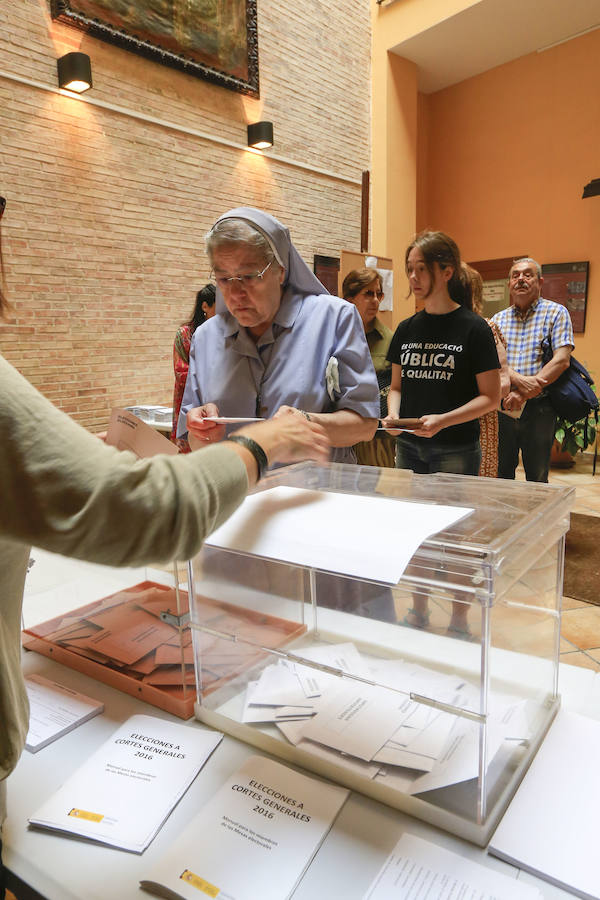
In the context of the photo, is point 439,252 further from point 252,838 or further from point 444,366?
point 252,838

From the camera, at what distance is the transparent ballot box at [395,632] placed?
2.39ft

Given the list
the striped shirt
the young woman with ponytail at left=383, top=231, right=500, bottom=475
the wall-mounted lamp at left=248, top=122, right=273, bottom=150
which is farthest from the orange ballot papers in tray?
the wall-mounted lamp at left=248, top=122, right=273, bottom=150

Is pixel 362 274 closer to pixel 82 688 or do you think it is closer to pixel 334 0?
pixel 82 688

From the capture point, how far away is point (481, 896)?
64cm

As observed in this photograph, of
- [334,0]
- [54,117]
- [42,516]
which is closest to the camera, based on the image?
[42,516]

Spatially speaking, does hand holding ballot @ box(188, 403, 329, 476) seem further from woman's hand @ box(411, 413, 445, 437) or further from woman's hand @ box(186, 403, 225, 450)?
woman's hand @ box(411, 413, 445, 437)

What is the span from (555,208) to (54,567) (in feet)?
25.6

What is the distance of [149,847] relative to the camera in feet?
2.42

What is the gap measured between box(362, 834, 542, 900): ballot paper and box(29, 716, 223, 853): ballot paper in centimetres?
29

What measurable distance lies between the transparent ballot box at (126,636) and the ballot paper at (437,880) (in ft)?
1.38

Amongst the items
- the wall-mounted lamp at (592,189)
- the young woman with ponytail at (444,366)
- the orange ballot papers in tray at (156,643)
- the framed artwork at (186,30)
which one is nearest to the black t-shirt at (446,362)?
the young woman with ponytail at (444,366)

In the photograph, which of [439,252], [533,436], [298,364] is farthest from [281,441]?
[533,436]

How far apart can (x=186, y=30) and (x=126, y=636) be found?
6.72m

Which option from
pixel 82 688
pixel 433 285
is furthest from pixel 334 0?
pixel 82 688
